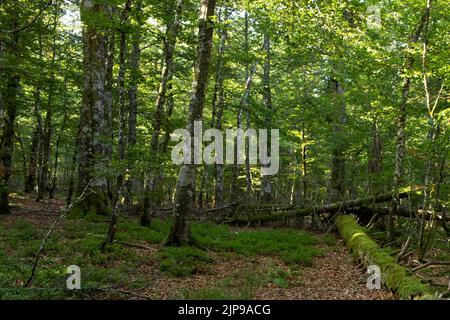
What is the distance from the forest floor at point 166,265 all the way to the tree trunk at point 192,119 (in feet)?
2.15

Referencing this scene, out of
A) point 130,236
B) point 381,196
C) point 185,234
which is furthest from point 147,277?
point 381,196

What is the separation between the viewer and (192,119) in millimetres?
10875

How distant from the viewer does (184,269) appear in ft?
29.6

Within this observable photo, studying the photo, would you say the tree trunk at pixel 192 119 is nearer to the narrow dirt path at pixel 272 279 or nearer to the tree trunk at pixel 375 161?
the narrow dirt path at pixel 272 279

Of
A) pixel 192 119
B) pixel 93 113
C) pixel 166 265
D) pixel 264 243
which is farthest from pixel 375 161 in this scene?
pixel 93 113

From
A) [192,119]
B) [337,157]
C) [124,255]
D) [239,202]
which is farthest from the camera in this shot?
[239,202]

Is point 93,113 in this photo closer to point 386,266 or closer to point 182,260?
point 182,260

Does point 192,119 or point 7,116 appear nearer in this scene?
point 192,119

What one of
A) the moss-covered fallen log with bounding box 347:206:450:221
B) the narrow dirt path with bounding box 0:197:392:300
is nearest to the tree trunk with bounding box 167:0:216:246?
the narrow dirt path with bounding box 0:197:392:300

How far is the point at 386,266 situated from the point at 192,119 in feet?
20.8

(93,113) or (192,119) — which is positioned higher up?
(93,113)

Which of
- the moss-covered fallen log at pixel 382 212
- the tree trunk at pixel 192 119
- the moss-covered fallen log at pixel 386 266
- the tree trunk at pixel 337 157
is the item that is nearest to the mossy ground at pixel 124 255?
the tree trunk at pixel 192 119

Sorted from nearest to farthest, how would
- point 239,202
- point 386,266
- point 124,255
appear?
point 386,266 < point 124,255 < point 239,202

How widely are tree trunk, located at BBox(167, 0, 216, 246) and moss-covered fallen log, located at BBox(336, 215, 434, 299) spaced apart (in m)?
5.11
